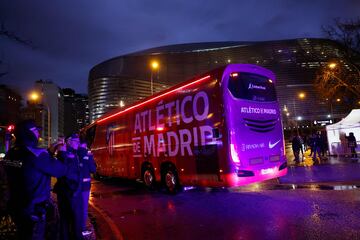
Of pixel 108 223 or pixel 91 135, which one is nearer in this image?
pixel 108 223

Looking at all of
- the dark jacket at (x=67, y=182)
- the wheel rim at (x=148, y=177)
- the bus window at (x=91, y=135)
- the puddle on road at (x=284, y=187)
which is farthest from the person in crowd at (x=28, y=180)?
the bus window at (x=91, y=135)

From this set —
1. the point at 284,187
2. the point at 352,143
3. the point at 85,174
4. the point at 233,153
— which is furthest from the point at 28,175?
the point at 352,143

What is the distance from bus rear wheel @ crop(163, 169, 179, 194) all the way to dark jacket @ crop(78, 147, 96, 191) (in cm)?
422

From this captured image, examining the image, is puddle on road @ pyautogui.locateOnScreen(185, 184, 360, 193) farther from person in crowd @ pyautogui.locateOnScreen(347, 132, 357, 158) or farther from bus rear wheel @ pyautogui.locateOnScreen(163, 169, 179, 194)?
person in crowd @ pyautogui.locateOnScreen(347, 132, 357, 158)

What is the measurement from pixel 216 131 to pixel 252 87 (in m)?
1.75

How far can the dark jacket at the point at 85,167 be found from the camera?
19.4 ft

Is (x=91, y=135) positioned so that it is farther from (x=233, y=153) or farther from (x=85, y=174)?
(x=85, y=174)

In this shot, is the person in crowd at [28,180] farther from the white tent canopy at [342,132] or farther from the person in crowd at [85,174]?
the white tent canopy at [342,132]

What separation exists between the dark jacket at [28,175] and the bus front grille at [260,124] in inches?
235

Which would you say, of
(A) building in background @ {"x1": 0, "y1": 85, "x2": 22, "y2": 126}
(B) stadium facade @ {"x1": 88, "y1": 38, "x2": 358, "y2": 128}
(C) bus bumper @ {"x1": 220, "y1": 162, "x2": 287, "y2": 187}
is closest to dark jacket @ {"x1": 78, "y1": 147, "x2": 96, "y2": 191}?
(C) bus bumper @ {"x1": 220, "y1": 162, "x2": 287, "y2": 187}

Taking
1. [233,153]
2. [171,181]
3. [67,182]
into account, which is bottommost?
[171,181]

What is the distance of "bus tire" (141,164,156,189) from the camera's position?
1133 cm

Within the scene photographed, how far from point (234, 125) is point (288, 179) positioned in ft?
17.8

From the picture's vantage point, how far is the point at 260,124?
8.80 metres
